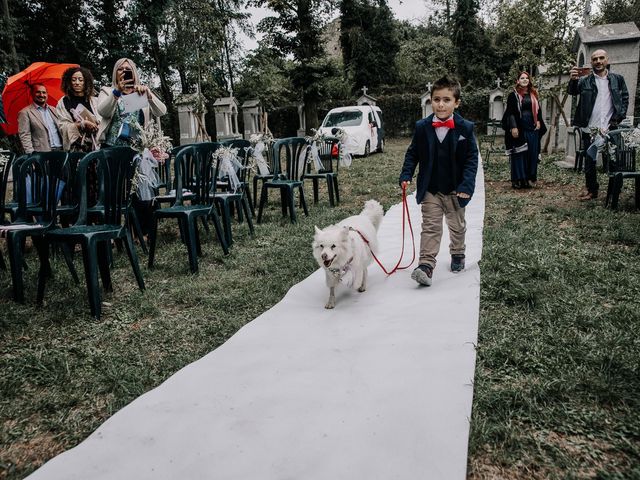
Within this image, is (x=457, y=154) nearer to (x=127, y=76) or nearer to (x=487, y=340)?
(x=487, y=340)

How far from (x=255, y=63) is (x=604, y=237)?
22.7 m

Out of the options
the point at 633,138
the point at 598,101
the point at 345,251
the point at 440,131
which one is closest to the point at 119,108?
the point at 345,251

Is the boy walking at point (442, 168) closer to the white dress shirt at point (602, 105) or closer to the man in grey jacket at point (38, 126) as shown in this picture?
the white dress shirt at point (602, 105)

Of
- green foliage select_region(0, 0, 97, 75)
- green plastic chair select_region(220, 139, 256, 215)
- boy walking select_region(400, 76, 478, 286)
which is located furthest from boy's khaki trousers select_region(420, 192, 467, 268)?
green foliage select_region(0, 0, 97, 75)

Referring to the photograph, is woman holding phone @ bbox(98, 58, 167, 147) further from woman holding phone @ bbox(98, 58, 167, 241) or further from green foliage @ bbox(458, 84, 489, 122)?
green foliage @ bbox(458, 84, 489, 122)

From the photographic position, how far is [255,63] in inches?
983

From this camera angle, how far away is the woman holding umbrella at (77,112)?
Answer: 19.0ft

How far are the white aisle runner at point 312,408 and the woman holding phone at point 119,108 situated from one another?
3.23m

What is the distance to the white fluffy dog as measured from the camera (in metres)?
3.65

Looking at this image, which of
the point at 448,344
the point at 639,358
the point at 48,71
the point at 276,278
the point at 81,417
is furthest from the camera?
the point at 48,71

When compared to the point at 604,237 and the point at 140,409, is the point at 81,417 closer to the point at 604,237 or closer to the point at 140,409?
the point at 140,409

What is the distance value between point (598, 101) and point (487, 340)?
625cm

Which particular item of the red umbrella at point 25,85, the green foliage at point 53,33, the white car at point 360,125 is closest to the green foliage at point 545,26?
the white car at point 360,125

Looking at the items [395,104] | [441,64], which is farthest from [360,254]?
[441,64]
